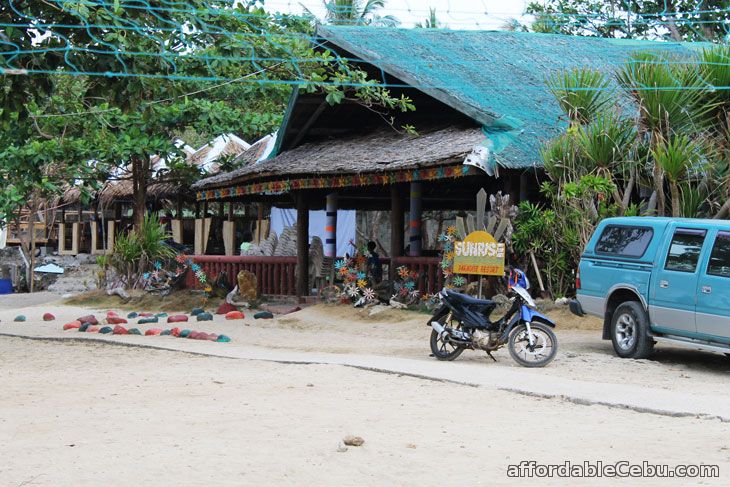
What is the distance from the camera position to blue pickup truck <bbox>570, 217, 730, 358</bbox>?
1154 cm

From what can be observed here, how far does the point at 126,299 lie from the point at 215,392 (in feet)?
44.0

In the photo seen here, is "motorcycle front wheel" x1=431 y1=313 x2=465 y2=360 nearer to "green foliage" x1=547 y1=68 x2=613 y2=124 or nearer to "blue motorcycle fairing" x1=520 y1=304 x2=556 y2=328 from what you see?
"blue motorcycle fairing" x1=520 y1=304 x2=556 y2=328

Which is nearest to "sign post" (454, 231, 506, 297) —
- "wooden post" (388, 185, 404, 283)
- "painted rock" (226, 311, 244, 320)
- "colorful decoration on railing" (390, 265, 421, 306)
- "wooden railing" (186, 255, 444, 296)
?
"colorful decoration on railing" (390, 265, 421, 306)

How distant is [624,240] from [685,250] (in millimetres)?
1058

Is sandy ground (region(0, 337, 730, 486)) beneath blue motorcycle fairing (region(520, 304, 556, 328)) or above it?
beneath

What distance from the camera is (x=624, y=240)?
13.0 meters

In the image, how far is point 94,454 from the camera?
23.8 feet

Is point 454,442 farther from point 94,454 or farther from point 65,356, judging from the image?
point 65,356

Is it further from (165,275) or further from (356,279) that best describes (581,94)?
(165,275)

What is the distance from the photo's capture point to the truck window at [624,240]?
12.6 meters

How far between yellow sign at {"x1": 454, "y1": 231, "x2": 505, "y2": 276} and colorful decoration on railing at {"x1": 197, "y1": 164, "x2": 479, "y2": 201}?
154cm

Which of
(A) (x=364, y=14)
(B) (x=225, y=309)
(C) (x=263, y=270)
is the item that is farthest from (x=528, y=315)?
(A) (x=364, y=14)

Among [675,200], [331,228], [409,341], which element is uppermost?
[675,200]

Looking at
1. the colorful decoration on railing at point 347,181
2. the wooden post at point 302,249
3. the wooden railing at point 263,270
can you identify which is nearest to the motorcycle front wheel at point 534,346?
the colorful decoration on railing at point 347,181
